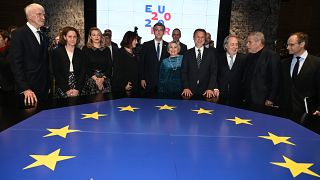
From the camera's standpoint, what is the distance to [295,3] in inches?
317

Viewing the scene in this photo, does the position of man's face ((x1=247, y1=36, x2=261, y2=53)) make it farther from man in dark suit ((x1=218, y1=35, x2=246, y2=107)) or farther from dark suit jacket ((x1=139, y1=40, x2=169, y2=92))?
dark suit jacket ((x1=139, y1=40, x2=169, y2=92))

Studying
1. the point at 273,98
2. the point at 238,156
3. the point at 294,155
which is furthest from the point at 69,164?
the point at 273,98

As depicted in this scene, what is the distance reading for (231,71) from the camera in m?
3.42

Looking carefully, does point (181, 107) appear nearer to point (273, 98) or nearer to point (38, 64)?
point (273, 98)

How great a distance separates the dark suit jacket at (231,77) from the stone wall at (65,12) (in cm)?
467

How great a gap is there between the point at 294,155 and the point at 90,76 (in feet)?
8.42

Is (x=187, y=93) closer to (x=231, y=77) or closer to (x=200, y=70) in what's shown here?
(x=200, y=70)

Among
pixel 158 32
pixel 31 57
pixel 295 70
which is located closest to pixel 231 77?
pixel 295 70

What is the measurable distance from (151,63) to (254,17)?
4669 millimetres

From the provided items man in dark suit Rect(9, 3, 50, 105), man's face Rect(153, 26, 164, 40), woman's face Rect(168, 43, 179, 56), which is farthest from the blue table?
man's face Rect(153, 26, 164, 40)

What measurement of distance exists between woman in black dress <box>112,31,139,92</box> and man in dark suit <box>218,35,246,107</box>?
3.89 ft

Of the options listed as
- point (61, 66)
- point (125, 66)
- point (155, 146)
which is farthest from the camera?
point (125, 66)

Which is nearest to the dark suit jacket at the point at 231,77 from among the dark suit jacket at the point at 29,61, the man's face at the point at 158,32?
the man's face at the point at 158,32

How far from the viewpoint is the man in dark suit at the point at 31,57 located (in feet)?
8.46
